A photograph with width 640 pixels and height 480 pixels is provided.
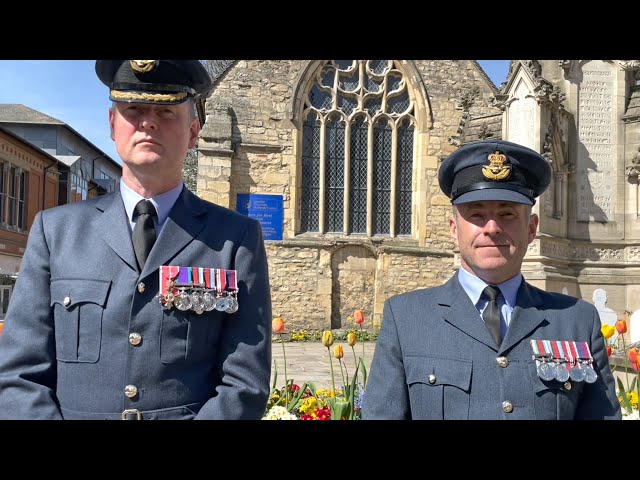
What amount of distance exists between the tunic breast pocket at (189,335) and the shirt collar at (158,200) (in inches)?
13.2

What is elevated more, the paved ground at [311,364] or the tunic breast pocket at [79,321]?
the tunic breast pocket at [79,321]

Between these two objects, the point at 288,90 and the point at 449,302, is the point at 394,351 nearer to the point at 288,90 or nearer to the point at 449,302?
the point at 449,302

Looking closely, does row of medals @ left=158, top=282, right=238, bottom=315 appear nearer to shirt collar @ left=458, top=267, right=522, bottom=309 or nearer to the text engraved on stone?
shirt collar @ left=458, top=267, right=522, bottom=309

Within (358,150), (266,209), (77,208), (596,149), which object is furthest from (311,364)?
(358,150)

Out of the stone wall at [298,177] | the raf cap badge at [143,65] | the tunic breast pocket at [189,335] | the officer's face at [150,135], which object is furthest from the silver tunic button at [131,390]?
the stone wall at [298,177]

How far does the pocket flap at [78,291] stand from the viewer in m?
2.15

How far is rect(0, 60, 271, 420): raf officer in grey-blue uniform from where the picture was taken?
2105 millimetres

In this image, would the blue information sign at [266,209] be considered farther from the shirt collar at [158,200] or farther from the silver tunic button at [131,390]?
the silver tunic button at [131,390]

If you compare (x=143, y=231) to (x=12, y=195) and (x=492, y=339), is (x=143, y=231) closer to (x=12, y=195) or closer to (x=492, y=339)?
(x=492, y=339)

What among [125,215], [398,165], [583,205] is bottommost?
[125,215]

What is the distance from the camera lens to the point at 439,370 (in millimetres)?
2219

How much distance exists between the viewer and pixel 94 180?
93.7 feet
